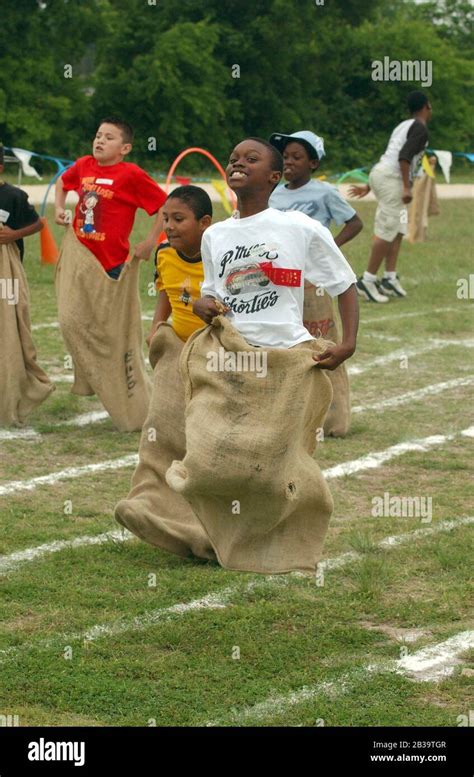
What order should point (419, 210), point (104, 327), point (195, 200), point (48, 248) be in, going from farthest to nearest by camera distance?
1. point (419, 210)
2. point (48, 248)
3. point (104, 327)
4. point (195, 200)

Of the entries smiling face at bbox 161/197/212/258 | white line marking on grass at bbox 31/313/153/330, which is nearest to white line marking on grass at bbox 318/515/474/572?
smiling face at bbox 161/197/212/258

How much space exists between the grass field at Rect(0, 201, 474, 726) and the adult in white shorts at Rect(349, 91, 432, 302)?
5.90 metres

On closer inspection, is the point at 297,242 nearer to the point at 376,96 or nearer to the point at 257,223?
the point at 257,223

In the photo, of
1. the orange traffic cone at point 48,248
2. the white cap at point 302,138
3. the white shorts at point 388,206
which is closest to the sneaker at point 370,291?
the white shorts at point 388,206

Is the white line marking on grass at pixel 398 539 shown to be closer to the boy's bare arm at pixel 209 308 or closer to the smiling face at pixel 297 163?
the boy's bare arm at pixel 209 308

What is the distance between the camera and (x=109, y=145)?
9078 millimetres

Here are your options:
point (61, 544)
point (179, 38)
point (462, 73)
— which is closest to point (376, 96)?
point (462, 73)

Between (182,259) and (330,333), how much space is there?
2.43 metres

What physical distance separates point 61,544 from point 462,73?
40179mm

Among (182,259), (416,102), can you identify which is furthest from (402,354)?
(182,259)

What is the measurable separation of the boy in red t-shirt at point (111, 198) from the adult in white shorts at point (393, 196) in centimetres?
633

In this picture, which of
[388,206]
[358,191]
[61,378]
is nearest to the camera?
[61,378]

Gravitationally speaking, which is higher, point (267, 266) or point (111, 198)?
point (267, 266)

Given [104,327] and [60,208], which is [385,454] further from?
[60,208]
